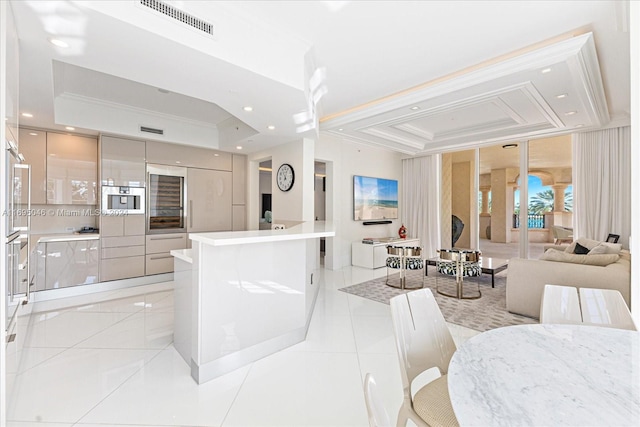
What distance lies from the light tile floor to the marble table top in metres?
1.02

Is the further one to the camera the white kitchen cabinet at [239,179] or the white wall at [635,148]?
the white kitchen cabinet at [239,179]

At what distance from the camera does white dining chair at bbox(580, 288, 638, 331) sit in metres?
1.43

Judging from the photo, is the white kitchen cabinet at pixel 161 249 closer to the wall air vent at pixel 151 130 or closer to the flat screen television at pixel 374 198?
the wall air vent at pixel 151 130

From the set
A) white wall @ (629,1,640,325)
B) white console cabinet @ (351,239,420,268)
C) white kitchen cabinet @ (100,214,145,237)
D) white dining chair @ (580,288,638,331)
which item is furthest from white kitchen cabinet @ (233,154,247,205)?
white wall @ (629,1,640,325)

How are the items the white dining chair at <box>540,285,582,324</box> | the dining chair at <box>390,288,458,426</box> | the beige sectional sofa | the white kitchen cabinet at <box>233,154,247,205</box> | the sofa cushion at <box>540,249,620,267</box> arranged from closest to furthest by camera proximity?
1. the dining chair at <box>390,288,458,426</box>
2. the white dining chair at <box>540,285,582,324</box>
3. the beige sectional sofa
4. the sofa cushion at <box>540,249,620,267</box>
5. the white kitchen cabinet at <box>233,154,247,205</box>

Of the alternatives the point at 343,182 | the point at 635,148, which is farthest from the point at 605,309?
the point at 343,182

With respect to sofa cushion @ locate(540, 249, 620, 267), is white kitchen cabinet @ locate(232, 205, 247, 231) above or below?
above

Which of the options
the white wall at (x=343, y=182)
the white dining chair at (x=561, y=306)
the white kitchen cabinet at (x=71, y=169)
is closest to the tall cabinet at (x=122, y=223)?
the white kitchen cabinet at (x=71, y=169)

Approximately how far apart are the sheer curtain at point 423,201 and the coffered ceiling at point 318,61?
8.26ft

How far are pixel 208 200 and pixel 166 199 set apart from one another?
70 cm

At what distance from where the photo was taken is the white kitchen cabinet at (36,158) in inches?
150

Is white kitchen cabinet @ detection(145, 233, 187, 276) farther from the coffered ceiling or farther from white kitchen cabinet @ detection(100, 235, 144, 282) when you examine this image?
the coffered ceiling

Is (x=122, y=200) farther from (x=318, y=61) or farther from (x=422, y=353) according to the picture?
(x=422, y=353)

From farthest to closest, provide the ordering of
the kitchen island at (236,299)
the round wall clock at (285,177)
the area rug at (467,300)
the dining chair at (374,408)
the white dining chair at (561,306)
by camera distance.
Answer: the round wall clock at (285,177) → the area rug at (467,300) → the kitchen island at (236,299) → the white dining chair at (561,306) → the dining chair at (374,408)
